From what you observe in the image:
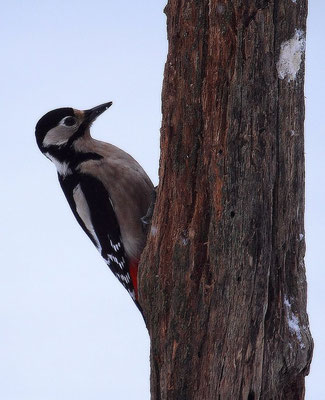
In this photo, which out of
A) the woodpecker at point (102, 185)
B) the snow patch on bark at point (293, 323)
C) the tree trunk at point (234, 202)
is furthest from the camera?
the woodpecker at point (102, 185)

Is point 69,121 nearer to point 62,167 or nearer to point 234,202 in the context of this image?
point 62,167

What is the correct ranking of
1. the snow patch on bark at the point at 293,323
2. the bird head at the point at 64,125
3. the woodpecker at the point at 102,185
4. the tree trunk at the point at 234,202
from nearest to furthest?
the tree trunk at the point at 234,202 → the snow patch on bark at the point at 293,323 → the woodpecker at the point at 102,185 → the bird head at the point at 64,125

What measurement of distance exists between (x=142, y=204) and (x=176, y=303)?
0.86 meters

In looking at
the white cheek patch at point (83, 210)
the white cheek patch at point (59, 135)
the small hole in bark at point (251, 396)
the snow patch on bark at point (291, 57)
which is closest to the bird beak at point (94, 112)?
the white cheek patch at point (59, 135)

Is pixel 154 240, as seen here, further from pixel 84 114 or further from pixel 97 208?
pixel 84 114

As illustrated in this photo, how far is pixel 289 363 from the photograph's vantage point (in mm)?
2643

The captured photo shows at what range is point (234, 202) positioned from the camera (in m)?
2.54

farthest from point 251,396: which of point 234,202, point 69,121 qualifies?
point 69,121

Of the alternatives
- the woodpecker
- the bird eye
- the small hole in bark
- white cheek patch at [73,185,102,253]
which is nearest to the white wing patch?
the woodpecker

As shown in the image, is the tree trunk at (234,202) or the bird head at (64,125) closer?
the tree trunk at (234,202)

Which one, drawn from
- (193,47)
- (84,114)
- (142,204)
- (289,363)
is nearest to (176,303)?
(289,363)

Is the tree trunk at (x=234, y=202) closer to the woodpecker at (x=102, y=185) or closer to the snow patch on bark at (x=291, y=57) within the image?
the snow patch on bark at (x=291, y=57)

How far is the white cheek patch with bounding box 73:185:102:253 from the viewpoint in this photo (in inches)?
138

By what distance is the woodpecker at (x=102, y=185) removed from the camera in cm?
341
